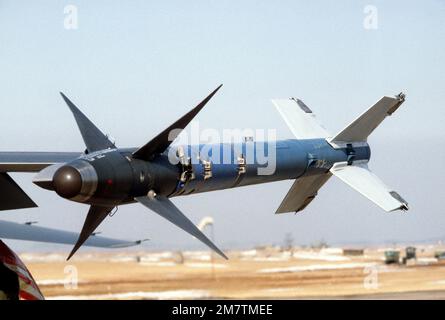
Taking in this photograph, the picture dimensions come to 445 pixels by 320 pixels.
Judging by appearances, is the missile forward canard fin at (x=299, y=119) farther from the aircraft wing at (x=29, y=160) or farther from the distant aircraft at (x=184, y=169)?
the aircraft wing at (x=29, y=160)

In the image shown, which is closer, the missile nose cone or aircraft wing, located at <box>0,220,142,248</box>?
the missile nose cone

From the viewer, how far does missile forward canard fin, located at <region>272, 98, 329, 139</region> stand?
35.3 ft

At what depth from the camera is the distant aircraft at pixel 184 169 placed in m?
6.52

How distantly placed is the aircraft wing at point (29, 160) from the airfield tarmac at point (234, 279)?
7.22 metres

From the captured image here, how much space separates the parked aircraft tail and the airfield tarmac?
377 cm

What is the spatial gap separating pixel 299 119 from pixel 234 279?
6.05 metres

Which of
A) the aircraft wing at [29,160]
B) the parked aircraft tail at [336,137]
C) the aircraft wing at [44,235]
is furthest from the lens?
the parked aircraft tail at [336,137]

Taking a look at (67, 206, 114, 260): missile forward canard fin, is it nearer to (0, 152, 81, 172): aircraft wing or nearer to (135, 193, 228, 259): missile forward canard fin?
(135, 193, 228, 259): missile forward canard fin

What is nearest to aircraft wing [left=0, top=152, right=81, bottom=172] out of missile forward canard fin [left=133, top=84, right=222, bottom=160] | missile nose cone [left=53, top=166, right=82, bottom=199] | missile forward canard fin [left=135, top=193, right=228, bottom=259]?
missile forward canard fin [left=133, top=84, right=222, bottom=160]

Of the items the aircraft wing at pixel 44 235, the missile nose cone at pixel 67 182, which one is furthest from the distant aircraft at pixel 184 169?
the aircraft wing at pixel 44 235
